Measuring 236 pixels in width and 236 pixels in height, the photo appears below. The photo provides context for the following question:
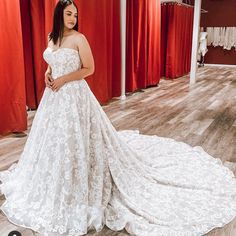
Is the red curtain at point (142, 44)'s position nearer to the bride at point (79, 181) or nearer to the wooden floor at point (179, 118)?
the wooden floor at point (179, 118)

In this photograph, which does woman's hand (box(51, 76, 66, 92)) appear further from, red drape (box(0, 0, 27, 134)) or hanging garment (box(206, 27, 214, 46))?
hanging garment (box(206, 27, 214, 46))

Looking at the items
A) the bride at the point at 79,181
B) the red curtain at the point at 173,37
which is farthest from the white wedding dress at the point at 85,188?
the red curtain at the point at 173,37

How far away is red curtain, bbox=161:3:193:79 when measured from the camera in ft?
25.8

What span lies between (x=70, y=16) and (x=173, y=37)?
21.2 ft

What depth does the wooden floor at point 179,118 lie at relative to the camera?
10.0 ft

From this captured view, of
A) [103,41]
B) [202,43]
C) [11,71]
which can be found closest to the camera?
[11,71]

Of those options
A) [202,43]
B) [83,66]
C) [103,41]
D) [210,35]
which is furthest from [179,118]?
[210,35]

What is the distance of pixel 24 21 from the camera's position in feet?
13.7

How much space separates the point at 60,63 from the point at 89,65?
0.57 ft

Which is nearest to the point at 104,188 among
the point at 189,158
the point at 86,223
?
the point at 86,223

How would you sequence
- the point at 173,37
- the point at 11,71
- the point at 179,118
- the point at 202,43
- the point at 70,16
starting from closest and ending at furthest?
the point at 70,16 < the point at 11,71 < the point at 179,118 < the point at 173,37 < the point at 202,43

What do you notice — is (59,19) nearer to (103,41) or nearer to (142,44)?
(103,41)

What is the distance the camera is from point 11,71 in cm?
328

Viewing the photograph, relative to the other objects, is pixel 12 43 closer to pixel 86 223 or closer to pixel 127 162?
pixel 127 162
